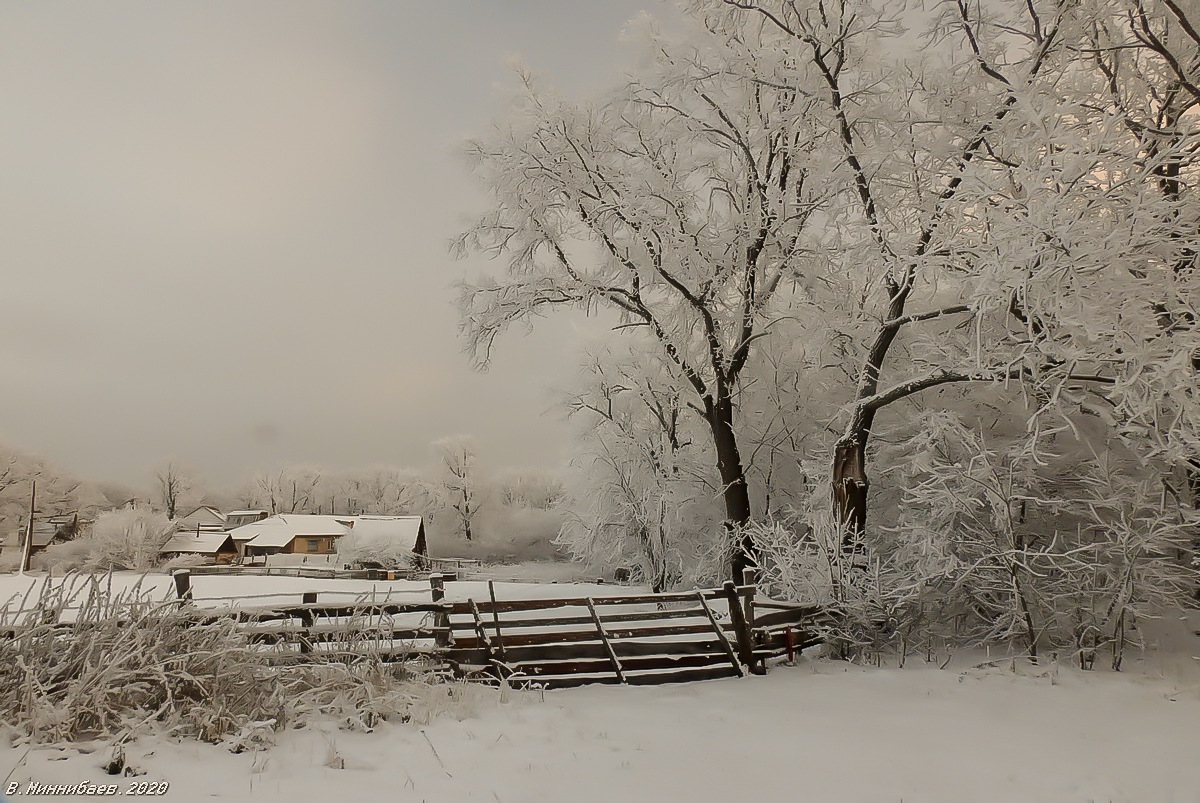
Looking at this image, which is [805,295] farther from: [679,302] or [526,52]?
[526,52]

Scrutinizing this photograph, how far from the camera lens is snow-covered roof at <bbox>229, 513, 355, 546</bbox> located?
4709 centimetres

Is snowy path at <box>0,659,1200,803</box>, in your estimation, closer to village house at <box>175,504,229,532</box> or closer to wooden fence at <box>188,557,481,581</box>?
wooden fence at <box>188,557,481,581</box>

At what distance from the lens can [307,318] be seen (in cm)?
2783

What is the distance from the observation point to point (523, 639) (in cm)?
868

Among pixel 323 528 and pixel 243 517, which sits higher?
pixel 323 528

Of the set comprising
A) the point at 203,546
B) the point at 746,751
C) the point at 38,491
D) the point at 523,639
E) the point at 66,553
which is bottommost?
the point at 203,546

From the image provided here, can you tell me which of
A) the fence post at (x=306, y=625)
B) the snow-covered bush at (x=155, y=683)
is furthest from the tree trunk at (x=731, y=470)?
the snow-covered bush at (x=155, y=683)

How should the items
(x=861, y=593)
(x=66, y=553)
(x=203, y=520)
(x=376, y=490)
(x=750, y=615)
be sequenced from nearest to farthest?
(x=750, y=615) < (x=861, y=593) < (x=66, y=553) < (x=203, y=520) < (x=376, y=490)

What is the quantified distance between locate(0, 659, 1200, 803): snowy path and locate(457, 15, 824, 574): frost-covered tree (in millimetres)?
7087

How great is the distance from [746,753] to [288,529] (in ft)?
160

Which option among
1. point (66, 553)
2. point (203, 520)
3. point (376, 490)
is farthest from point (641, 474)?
point (376, 490)

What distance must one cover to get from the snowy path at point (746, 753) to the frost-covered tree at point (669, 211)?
7.09 metres

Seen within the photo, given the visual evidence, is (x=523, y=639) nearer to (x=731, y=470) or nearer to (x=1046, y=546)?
(x=731, y=470)

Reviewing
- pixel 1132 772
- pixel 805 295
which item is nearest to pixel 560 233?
pixel 805 295
